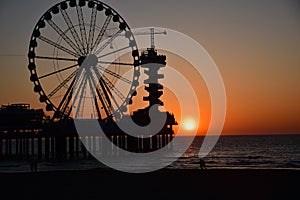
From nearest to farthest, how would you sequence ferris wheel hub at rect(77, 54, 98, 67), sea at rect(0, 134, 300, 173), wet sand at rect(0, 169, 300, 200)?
1. wet sand at rect(0, 169, 300, 200)
2. sea at rect(0, 134, 300, 173)
3. ferris wheel hub at rect(77, 54, 98, 67)

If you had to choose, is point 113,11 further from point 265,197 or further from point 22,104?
point 265,197

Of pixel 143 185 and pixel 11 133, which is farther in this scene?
pixel 11 133

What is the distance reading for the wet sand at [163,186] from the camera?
57.0 feet

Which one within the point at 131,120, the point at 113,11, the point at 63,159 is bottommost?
the point at 63,159

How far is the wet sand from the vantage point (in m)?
17.4

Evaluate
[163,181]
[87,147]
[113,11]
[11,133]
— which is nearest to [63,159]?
[87,147]

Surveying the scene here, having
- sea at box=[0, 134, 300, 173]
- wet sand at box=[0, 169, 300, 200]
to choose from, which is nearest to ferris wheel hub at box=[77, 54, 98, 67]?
sea at box=[0, 134, 300, 173]

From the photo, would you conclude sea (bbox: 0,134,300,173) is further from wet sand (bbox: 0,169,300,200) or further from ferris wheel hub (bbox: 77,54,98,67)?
wet sand (bbox: 0,169,300,200)

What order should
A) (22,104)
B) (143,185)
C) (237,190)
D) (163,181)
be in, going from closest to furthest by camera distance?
1. (237,190)
2. (143,185)
3. (163,181)
4. (22,104)

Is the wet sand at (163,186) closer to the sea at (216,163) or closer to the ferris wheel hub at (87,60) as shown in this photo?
the sea at (216,163)

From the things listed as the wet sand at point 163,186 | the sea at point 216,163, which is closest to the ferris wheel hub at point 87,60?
the sea at point 216,163

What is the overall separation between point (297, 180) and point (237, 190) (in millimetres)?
4024

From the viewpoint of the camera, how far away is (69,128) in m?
55.9

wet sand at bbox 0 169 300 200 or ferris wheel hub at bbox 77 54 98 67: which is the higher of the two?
ferris wheel hub at bbox 77 54 98 67
